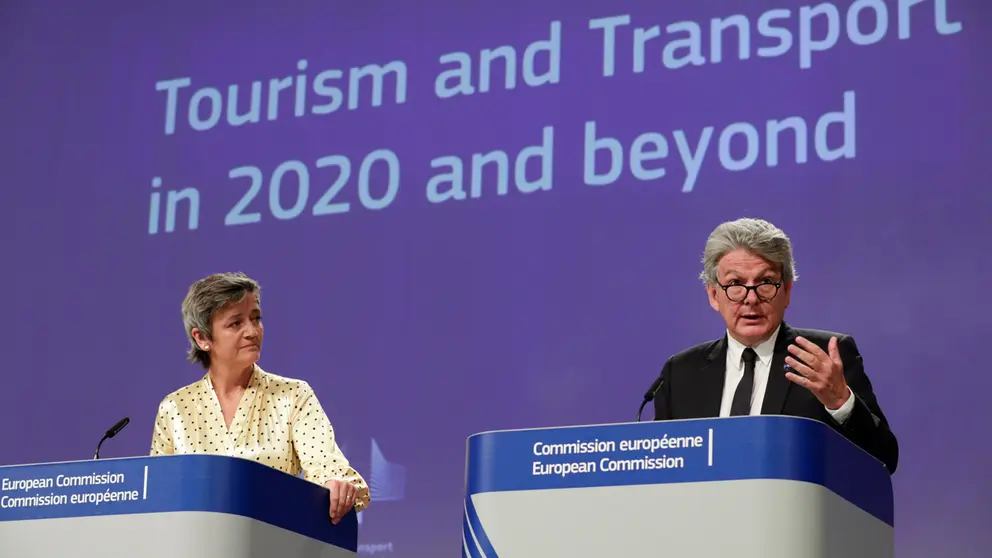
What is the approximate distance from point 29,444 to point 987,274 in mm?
3541

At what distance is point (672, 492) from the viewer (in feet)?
7.47

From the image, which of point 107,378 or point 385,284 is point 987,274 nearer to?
point 385,284

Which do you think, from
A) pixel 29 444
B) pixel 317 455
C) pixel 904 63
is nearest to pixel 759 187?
pixel 904 63

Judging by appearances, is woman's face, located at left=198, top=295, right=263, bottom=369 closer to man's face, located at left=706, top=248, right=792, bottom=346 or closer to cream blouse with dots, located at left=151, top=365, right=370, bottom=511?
cream blouse with dots, located at left=151, top=365, right=370, bottom=511

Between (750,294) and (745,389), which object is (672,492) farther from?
(750,294)

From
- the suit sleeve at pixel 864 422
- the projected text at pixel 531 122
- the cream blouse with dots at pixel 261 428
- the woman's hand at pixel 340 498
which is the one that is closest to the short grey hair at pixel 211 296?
the cream blouse with dots at pixel 261 428

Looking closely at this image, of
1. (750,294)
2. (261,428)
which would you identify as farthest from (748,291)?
(261,428)

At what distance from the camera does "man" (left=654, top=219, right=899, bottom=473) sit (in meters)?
2.78

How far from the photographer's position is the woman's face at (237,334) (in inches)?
129

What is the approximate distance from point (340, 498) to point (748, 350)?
34.8 inches

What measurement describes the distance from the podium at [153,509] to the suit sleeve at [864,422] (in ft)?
3.51

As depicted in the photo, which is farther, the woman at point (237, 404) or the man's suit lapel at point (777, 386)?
the woman at point (237, 404)

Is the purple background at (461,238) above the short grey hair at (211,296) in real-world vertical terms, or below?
above

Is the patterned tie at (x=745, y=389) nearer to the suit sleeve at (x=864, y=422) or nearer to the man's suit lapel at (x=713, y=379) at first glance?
the man's suit lapel at (x=713, y=379)
